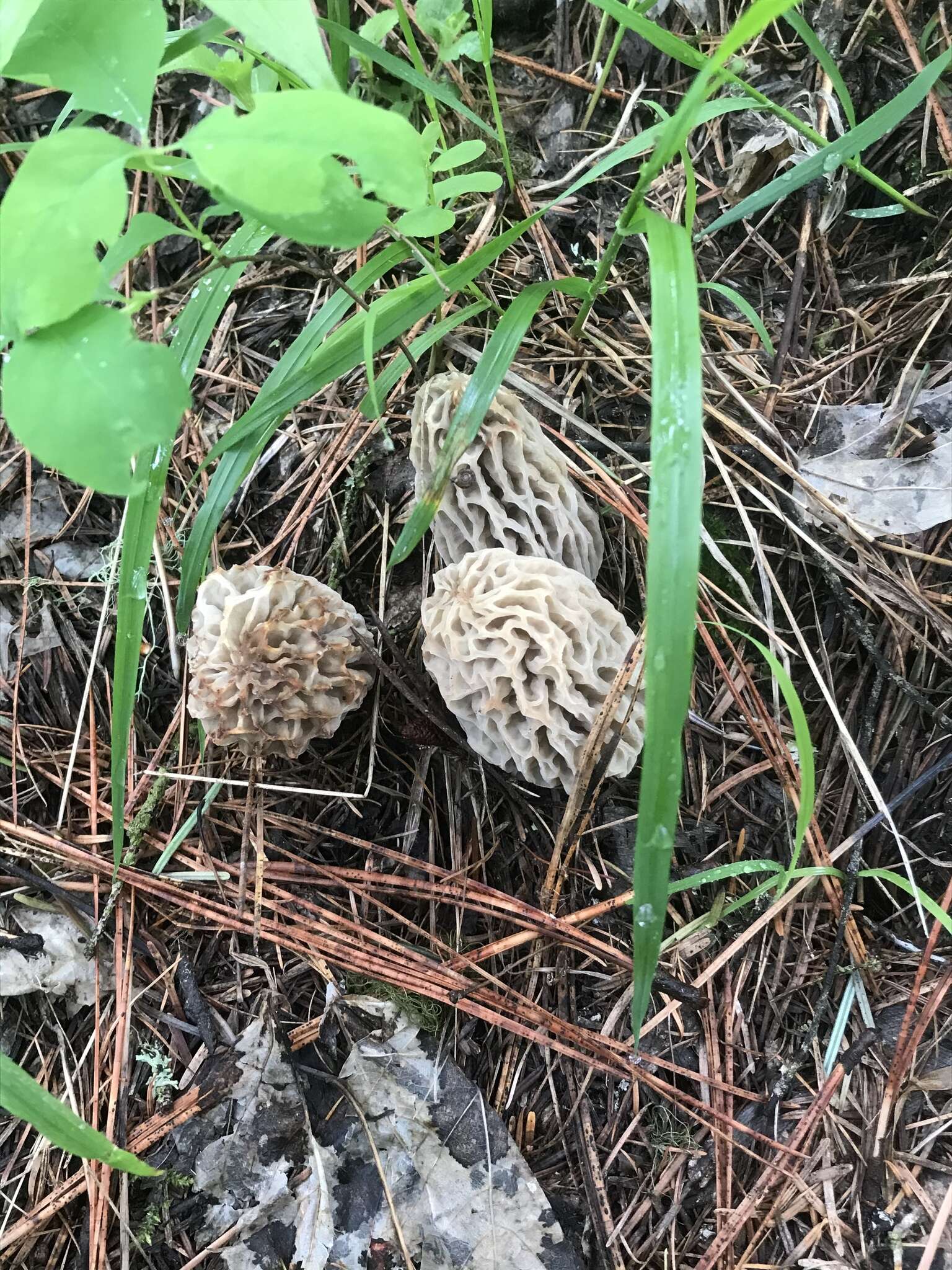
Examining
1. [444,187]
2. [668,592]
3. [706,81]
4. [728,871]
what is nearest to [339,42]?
[444,187]

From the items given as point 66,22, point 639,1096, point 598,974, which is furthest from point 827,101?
point 639,1096

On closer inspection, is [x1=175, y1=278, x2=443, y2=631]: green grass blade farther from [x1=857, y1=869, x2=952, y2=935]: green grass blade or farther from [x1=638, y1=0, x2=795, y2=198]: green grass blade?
[x1=857, y1=869, x2=952, y2=935]: green grass blade

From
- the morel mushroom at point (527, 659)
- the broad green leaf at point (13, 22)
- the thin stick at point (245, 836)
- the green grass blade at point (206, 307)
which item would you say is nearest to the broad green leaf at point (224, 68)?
the green grass blade at point (206, 307)

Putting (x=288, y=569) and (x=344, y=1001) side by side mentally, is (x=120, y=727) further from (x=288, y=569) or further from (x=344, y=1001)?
(x=344, y=1001)

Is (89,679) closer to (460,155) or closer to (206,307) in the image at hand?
(206,307)

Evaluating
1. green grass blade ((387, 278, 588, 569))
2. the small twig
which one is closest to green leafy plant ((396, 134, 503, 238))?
green grass blade ((387, 278, 588, 569))

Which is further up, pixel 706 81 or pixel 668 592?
pixel 706 81

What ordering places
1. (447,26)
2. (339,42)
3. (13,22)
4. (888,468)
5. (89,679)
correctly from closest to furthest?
(13,22) < (447,26) < (339,42) < (888,468) < (89,679)
